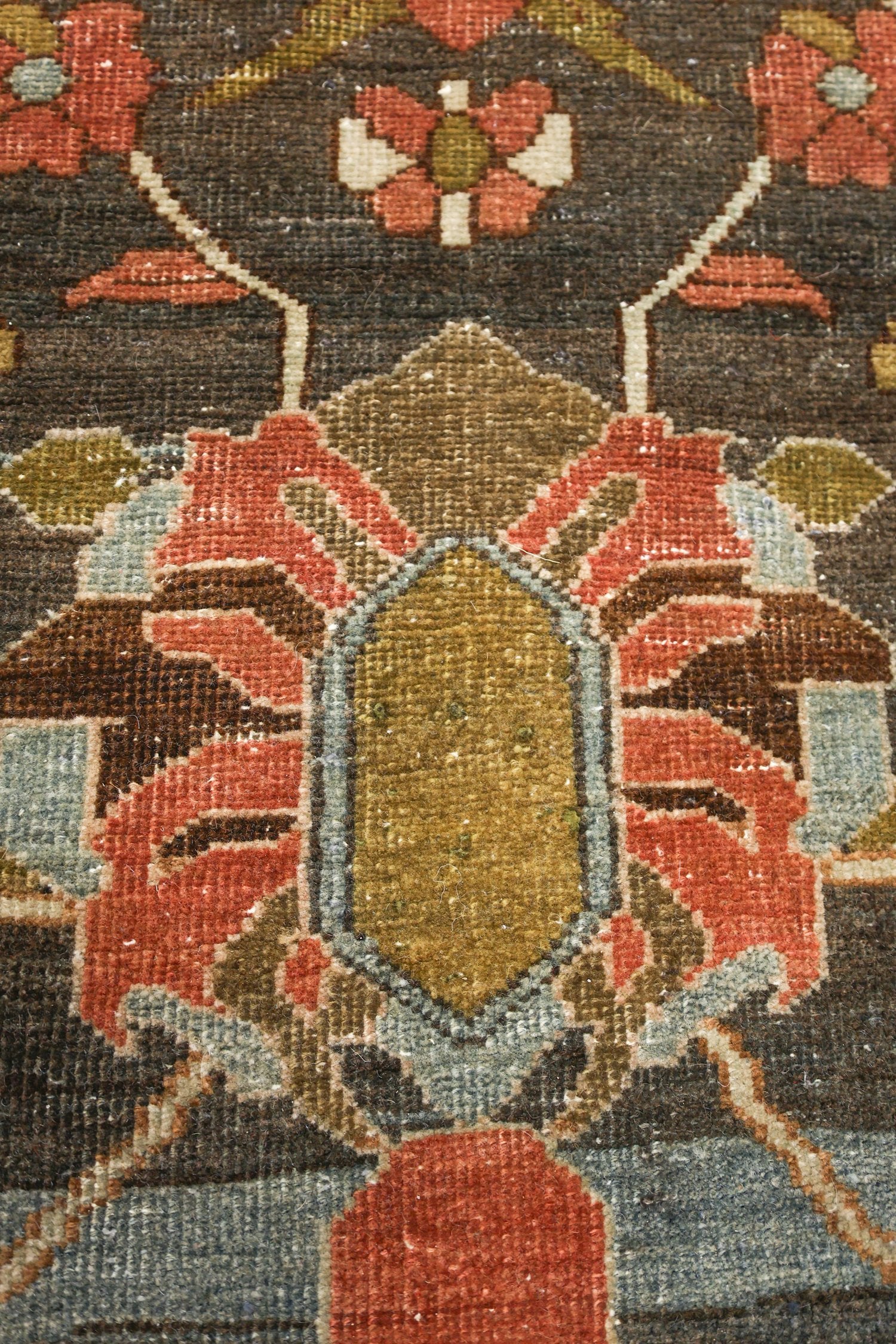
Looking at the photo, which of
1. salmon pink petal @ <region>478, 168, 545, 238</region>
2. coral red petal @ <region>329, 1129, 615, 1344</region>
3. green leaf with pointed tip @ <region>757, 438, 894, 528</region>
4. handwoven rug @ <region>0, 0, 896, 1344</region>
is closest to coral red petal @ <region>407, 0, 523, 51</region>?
handwoven rug @ <region>0, 0, 896, 1344</region>

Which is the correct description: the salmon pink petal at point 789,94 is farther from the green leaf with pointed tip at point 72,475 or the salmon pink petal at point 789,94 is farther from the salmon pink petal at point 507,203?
the green leaf with pointed tip at point 72,475

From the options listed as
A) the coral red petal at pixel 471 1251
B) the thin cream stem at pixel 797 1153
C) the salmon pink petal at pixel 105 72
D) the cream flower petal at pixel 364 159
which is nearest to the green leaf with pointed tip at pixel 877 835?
the thin cream stem at pixel 797 1153

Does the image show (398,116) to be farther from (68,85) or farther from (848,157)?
(848,157)

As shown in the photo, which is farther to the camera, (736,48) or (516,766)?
(736,48)

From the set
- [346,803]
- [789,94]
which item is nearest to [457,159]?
[789,94]

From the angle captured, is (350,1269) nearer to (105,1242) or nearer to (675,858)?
(105,1242)

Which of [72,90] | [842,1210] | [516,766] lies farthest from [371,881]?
[72,90]
